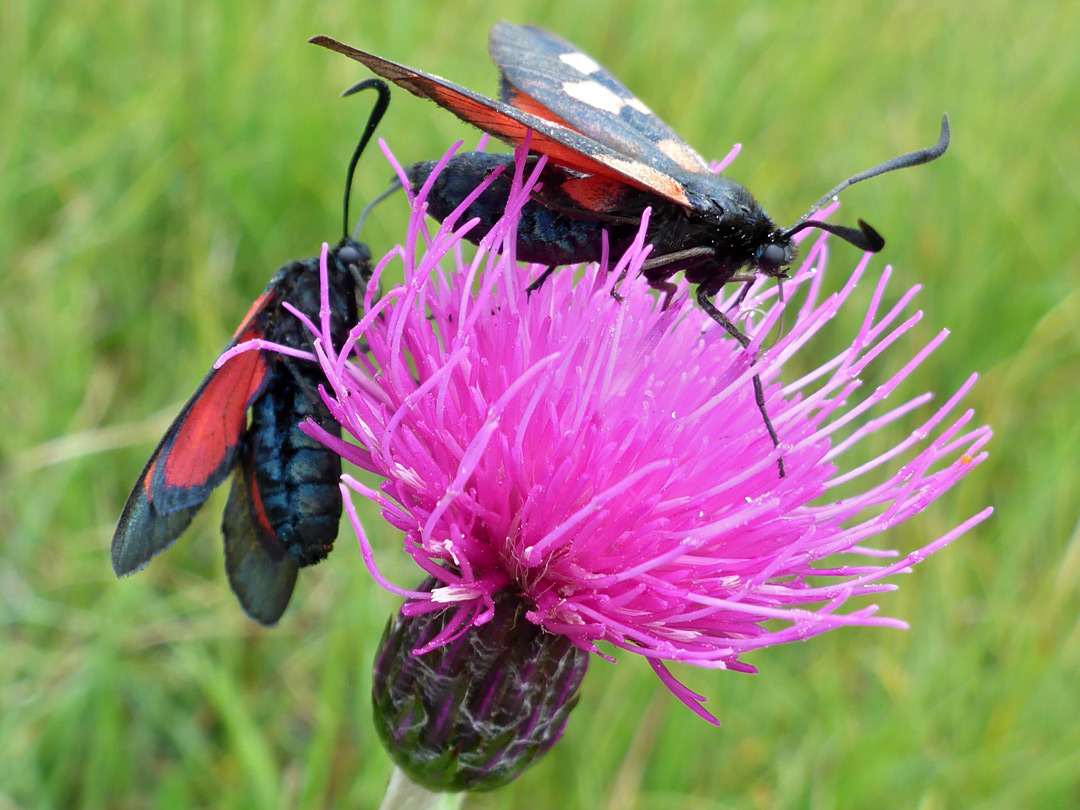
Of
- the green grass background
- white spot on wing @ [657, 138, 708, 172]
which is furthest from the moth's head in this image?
the green grass background

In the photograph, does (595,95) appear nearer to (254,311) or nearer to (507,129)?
(507,129)

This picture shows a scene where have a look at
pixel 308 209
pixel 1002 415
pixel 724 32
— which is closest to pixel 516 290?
pixel 308 209

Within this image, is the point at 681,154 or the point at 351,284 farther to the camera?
the point at 681,154

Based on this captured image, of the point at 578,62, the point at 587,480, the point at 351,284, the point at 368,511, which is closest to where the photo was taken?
the point at 587,480

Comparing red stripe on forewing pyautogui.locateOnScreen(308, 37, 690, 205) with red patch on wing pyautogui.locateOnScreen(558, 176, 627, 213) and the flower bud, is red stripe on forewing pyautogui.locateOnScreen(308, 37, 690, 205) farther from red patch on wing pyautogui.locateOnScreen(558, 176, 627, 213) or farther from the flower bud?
the flower bud

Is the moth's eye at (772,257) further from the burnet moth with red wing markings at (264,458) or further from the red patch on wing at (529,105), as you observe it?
the burnet moth with red wing markings at (264,458)

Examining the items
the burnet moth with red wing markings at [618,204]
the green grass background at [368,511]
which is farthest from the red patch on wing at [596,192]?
the green grass background at [368,511]

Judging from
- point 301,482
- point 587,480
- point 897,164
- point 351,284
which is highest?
point 897,164

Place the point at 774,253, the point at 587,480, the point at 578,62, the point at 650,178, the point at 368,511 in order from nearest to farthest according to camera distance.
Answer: the point at 587,480, the point at 650,178, the point at 774,253, the point at 578,62, the point at 368,511

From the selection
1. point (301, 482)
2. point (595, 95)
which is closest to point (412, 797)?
point (301, 482)
